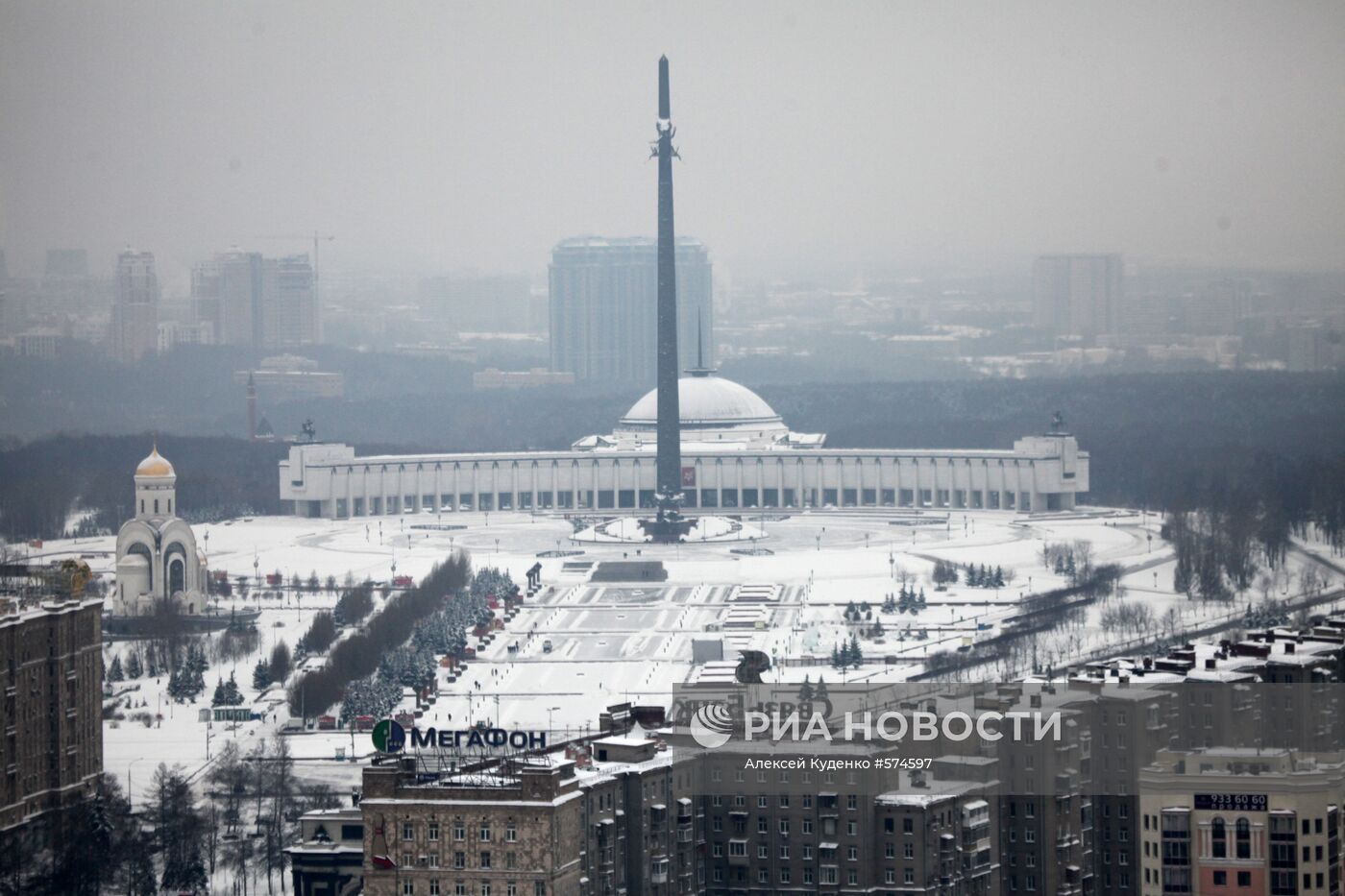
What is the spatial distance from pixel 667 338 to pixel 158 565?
29.1 m

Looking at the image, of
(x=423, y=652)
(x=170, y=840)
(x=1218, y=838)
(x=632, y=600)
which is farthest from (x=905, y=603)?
→ (x=1218, y=838)

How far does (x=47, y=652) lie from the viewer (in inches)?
2116

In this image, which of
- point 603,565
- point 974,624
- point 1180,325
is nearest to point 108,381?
point 1180,325

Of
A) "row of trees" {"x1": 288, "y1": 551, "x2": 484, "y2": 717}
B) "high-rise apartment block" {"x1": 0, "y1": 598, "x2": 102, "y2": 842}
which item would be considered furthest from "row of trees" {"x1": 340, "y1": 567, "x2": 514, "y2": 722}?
"high-rise apartment block" {"x1": 0, "y1": 598, "x2": 102, "y2": 842}

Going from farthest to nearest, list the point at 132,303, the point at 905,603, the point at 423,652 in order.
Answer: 1. the point at 132,303
2. the point at 905,603
3. the point at 423,652

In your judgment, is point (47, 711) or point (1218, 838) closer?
point (1218, 838)

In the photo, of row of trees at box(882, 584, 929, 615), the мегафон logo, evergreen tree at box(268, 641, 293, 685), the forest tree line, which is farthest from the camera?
the forest tree line

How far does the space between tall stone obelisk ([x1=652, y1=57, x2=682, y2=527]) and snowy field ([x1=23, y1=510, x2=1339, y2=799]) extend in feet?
11.7

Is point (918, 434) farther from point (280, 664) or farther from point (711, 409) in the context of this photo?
point (280, 664)

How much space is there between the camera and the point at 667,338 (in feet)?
344

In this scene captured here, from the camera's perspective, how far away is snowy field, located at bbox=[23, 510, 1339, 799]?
60.6 metres

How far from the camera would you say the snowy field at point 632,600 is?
60.6 m

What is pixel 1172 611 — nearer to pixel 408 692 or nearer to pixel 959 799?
pixel 408 692

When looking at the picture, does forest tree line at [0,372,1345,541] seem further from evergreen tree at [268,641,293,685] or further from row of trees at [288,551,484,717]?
evergreen tree at [268,641,293,685]
